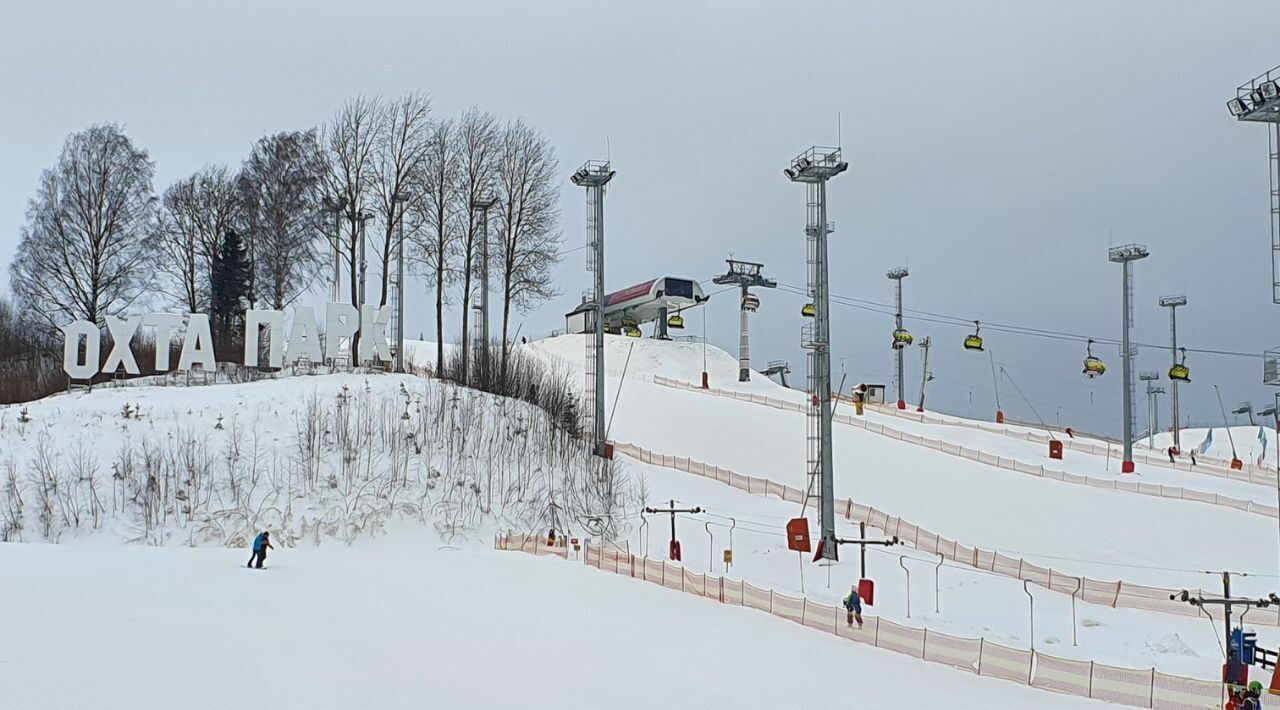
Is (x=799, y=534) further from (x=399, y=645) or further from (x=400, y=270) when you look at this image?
(x=400, y=270)

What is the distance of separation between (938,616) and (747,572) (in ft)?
20.2

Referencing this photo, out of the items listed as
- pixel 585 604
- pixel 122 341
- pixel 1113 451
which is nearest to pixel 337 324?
pixel 122 341

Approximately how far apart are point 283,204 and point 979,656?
4087cm

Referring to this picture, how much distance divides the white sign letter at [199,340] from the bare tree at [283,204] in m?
10.8

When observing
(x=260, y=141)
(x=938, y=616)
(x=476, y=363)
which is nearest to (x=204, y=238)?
(x=260, y=141)

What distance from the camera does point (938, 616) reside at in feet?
90.0

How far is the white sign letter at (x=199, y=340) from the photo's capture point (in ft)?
130

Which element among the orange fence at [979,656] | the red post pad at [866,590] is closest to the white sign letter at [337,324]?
the orange fence at [979,656]

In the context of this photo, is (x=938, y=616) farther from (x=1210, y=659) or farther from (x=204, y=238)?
(x=204, y=238)

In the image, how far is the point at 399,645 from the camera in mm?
18391

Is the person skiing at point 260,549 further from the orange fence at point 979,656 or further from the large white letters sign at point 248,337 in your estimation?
the large white letters sign at point 248,337

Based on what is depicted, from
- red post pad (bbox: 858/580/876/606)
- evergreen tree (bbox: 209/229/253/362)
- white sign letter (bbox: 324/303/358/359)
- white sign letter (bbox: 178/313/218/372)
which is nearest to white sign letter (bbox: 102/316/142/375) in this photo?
white sign letter (bbox: 178/313/218/372)

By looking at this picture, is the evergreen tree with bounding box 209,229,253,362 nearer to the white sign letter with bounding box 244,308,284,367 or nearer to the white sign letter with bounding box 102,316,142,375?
the white sign letter with bounding box 102,316,142,375

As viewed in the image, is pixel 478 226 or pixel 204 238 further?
pixel 204 238
